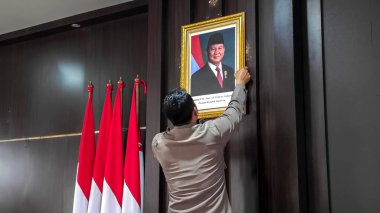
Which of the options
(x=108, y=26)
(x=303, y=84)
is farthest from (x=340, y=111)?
(x=108, y=26)

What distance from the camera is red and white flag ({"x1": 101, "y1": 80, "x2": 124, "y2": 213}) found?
9.97 ft

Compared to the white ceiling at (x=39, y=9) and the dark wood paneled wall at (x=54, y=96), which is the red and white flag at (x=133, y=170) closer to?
the dark wood paneled wall at (x=54, y=96)

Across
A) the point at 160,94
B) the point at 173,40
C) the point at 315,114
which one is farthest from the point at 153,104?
the point at 315,114

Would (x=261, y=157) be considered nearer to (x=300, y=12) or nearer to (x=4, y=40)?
(x=300, y=12)

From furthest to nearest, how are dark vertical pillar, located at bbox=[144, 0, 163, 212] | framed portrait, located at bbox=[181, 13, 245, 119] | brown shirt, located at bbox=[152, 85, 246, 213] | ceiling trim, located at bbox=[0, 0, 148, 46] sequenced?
ceiling trim, located at bbox=[0, 0, 148, 46], dark vertical pillar, located at bbox=[144, 0, 163, 212], framed portrait, located at bbox=[181, 13, 245, 119], brown shirt, located at bbox=[152, 85, 246, 213]

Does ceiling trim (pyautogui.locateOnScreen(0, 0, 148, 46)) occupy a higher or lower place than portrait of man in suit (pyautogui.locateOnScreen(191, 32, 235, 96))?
higher

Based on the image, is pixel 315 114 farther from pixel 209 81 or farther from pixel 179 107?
pixel 179 107

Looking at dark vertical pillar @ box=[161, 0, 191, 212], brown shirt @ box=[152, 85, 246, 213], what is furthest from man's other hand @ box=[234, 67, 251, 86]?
dark vertical pillar @ box=[161, 0, 191, 212]

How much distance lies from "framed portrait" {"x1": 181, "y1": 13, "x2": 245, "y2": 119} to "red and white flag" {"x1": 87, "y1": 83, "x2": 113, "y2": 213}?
77 centimetres

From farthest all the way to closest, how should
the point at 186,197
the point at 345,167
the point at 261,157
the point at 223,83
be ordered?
the point at 223,83
the point at 261,157
the point at 345,167
the point at 186,197

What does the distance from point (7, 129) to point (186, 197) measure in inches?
100

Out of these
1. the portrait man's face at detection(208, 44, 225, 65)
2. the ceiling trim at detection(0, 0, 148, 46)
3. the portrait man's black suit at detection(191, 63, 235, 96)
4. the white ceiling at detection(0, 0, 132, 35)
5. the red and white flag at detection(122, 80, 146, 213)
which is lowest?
the red and white flag at detection(122, 80, 146, 213)

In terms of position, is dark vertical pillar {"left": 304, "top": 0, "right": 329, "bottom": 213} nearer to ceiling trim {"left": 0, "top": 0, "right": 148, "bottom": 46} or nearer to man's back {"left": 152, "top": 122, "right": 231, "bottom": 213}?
man's back {"left": 152, "top": 122, "right": 231, "bottom": 213}

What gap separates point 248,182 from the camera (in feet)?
7.99
